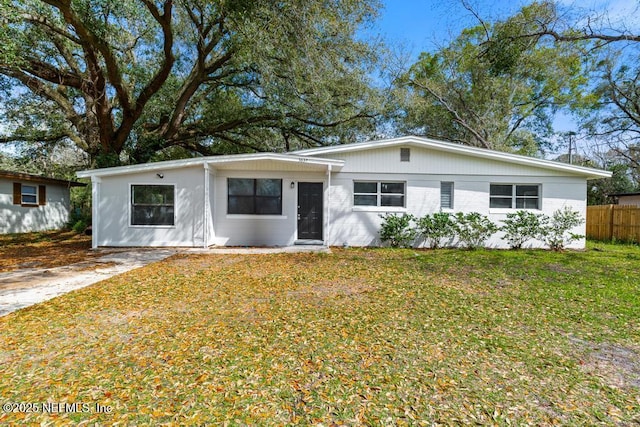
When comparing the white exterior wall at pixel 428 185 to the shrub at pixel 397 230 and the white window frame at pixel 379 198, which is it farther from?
the shrub at pixel 397 230

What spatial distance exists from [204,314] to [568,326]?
456 cm

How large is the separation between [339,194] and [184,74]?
9619 millimetres

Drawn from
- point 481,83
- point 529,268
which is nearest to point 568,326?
point 529,268

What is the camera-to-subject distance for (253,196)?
33.8ft

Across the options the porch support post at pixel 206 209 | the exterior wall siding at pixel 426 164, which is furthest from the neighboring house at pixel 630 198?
the porch support post at pixel 206 209

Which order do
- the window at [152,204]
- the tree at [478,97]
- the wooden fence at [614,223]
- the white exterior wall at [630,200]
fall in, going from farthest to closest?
1. the tree at [478,97]
2. the white exterior wall at [630,200]
3. the wooden fence at [614,223]
4. the window at [152,204]

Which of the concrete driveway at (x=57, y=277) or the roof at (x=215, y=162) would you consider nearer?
the concrete driveway at (x=57, y=277)

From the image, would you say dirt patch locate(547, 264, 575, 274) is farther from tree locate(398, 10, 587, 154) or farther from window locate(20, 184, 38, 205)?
window locate(20, 184, 38, 205)

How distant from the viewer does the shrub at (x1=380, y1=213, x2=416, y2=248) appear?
33.2ft

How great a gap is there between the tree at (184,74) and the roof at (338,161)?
6.18ft

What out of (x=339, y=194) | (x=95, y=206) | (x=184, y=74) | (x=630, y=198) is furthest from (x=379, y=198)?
(x=630, y=198)

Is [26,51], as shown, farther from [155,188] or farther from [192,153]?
[192,153]

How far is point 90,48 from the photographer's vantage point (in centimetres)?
952

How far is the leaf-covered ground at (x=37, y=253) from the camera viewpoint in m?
7.30
